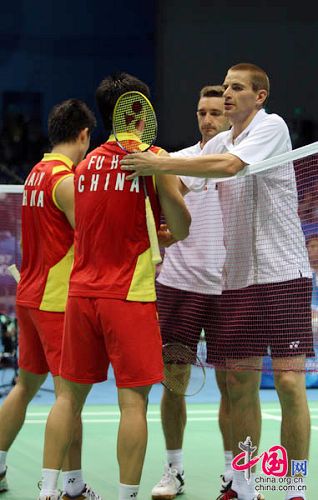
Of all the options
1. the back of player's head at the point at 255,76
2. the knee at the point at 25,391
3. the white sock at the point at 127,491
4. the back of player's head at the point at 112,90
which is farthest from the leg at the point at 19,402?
the back of player's head at the point at 255,76

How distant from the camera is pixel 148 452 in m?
6.08

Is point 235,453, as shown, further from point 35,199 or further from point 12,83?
point 12,83

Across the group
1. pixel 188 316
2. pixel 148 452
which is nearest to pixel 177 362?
pixel 188 316

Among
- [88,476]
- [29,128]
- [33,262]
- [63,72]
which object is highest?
[63,72]

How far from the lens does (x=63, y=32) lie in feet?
46.6

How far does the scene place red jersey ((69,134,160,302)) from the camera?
3.94 metres

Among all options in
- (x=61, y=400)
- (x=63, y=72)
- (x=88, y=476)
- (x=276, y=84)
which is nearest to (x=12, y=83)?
(x=63, y=72)

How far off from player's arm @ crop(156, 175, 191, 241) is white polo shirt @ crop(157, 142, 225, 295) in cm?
52

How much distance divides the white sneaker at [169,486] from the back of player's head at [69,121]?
172 cm

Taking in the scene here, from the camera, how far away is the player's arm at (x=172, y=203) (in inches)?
158

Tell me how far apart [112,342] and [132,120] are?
883 mm

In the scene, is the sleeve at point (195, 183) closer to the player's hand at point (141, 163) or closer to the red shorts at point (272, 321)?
the red shorts at point (272, 321)

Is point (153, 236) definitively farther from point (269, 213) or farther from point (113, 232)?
point (269, 213)

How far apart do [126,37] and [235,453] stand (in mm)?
10654
